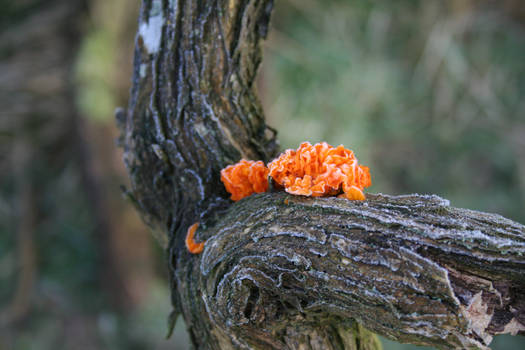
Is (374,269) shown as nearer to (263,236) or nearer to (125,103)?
(263,236)

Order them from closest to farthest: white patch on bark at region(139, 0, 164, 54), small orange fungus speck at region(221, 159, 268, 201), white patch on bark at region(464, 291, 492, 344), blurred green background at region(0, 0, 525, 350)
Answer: white patch on bark at region(464, 291, 492, 344) → small orange fungus speck at region(221, 159, 268, 201) → white patch on bark at region(139, 0, 164, 54) → blurred green background at region(0, 0, 525, 350)

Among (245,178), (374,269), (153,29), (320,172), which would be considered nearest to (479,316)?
(374,269)

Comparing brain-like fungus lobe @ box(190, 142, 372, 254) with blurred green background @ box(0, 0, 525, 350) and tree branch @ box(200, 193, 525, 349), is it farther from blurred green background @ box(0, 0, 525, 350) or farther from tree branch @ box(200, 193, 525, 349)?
blurred green background @ box(0, 0, 525, 350)

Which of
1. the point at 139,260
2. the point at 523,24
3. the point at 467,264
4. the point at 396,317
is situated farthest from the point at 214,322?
the point at 523,24

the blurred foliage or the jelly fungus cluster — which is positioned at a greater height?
the blurred foliage

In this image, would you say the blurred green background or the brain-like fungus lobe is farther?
the blurred green background

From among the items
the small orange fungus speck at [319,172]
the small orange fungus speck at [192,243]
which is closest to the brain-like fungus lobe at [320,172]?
the small orange fungus speck at [319,172]

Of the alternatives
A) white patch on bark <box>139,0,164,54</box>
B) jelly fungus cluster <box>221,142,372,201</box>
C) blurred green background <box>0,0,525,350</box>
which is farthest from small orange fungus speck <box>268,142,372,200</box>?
blurred green background <box>0,0,525,350</box>
